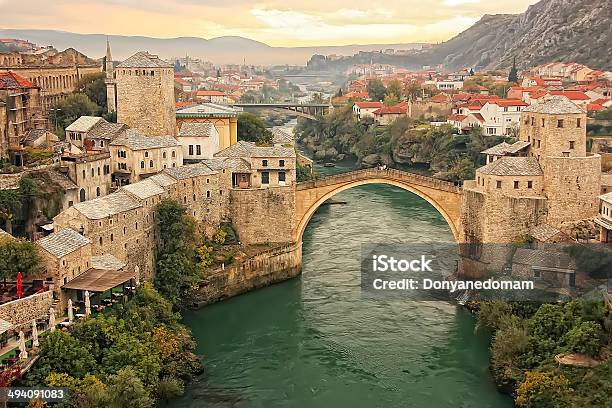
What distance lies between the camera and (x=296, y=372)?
84.4 ft

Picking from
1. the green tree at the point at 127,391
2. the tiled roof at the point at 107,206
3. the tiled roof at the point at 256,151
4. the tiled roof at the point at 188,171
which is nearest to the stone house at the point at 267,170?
the tiled roof at the point at 256,151

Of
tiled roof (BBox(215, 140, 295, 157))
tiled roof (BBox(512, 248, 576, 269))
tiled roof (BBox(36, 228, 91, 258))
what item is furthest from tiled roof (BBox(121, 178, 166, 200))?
tiled roof (BBox(512, 248, 576, 269))

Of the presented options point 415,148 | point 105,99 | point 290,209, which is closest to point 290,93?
point 415,148

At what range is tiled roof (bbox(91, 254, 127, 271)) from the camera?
26.2 meters

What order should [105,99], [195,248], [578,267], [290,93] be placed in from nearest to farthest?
[578,267] → [195,248] → [105,99] → [290,93]

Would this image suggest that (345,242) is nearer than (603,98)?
Yes

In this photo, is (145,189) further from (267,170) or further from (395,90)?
(395,90)

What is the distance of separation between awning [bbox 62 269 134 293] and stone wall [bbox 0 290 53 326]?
1.01 metres

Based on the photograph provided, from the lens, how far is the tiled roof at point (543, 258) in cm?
2802

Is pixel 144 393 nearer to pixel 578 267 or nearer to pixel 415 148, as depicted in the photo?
pixel 578 267

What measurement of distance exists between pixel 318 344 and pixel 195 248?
24.0 ft

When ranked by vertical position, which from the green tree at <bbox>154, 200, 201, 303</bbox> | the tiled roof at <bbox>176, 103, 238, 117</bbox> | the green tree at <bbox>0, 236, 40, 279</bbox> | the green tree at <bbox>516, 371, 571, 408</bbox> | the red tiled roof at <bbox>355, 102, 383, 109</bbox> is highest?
the tiled roof at <bbox>176, 103, 238, 117</bbox>

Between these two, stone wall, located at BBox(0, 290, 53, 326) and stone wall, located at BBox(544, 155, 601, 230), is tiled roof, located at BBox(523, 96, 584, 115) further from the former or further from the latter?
stone wall, located at BBox(0, 290, 53, 326)

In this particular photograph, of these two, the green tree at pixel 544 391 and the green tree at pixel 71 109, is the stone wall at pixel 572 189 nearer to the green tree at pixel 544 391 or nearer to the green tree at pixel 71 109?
the green tree at pixel 544 391
